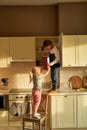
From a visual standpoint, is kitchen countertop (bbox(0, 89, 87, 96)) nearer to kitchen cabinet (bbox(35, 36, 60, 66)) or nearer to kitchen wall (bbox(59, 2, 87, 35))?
kitchen cabinet (bbox(35, 36, 60, 66))

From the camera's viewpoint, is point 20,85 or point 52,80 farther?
point 20,85

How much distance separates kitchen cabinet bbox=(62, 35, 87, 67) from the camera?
5.38m

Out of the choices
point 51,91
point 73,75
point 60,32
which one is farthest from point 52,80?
point 60,32

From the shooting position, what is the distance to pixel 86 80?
5.77m

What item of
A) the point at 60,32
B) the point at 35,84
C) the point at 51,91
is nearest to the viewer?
the point at 35,84

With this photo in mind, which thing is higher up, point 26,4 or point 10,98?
point 26,4

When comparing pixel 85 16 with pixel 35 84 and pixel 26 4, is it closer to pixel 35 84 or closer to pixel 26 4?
pixel 26 4

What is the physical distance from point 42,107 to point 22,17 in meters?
2.11

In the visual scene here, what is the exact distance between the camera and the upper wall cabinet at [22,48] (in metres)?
5.55

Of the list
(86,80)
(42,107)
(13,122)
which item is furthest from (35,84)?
A: (86,80)

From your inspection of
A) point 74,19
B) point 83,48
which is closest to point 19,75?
point 83,48

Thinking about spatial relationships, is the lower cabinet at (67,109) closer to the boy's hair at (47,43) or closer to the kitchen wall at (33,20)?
the boy's hair at (47,43)

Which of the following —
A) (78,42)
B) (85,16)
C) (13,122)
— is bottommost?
(13,122)

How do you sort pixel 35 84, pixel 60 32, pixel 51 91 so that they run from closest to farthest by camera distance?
pixel 35 84, pixel 51 91, pixel 60 32
